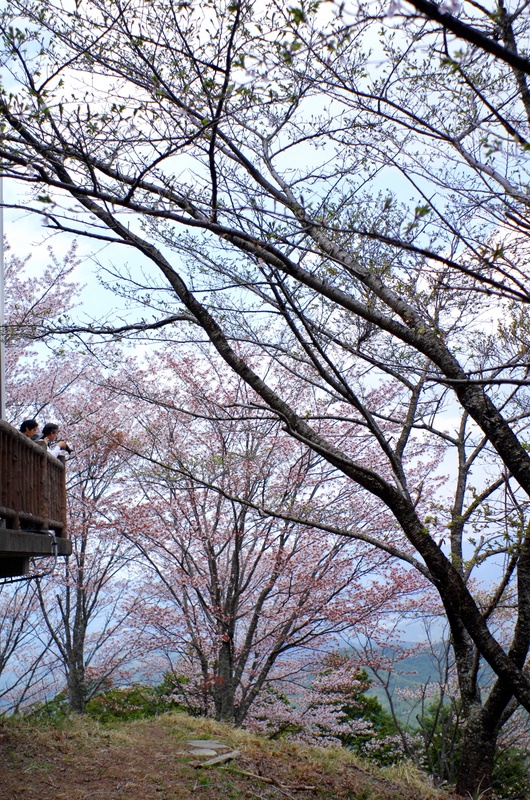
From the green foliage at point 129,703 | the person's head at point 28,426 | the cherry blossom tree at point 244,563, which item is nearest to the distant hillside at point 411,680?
the cherry blossom tree at point 244,563

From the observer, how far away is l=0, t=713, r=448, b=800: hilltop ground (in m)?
5.41

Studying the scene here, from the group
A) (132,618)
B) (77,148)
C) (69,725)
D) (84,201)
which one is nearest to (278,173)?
(84,201)

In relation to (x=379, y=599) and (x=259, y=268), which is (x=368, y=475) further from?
(x=379, y=599)

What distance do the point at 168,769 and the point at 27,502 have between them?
9.15 feet

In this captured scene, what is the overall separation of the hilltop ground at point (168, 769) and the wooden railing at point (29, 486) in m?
2.10

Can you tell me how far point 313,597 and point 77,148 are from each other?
7.35 metres

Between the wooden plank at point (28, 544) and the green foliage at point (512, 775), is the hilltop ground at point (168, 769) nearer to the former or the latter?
the wooden plank at point (28, 544)

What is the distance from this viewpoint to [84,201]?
16.6 feet

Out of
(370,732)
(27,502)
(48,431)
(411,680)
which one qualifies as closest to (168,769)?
(27,502)

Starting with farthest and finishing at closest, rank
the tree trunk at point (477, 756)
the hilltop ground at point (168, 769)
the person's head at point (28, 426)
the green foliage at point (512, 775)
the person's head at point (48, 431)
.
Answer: the green foliage at point (512, 775)
the person's head at point (48, 431)
the person's head at point (28, 426)
the tree trunk at point (477, 756)
the hilltop ground at point (168, 769)

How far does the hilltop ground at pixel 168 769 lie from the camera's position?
5414mm

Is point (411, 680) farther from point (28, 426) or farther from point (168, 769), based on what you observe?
point (28, 426)

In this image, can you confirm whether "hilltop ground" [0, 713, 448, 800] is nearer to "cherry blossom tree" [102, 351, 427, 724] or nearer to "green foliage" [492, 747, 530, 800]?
"cherry blossom tree" [102, 351, 427, 724]

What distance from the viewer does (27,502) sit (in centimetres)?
568
